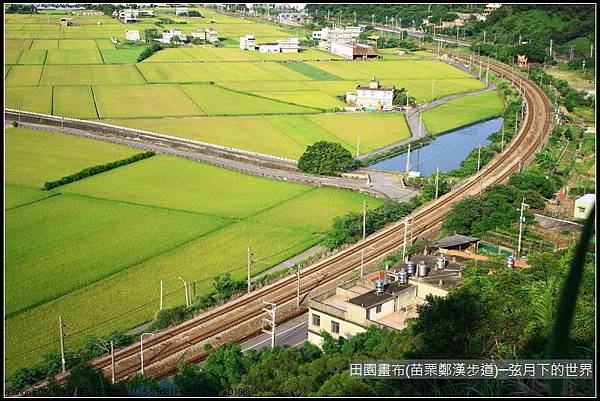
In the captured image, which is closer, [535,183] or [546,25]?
[535,183]

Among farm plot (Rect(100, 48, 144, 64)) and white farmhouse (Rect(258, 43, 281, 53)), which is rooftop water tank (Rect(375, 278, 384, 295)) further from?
white farmhouse (Rect(258, 43, 281, 53))

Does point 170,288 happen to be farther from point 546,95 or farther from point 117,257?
point 546,95

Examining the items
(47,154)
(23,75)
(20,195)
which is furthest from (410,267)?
(23,75)

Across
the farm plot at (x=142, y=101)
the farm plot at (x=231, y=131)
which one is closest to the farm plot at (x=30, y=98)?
the farm plot at (x=142, y=101)

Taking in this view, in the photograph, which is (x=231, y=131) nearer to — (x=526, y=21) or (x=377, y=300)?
(x=377, y=300)

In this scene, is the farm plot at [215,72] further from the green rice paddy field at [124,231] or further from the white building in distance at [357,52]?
Result: the green rice paddy field at [124,231]

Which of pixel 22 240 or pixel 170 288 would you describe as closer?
pixel 170 288

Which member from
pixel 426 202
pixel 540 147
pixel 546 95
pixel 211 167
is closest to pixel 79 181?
pixel 211 167
